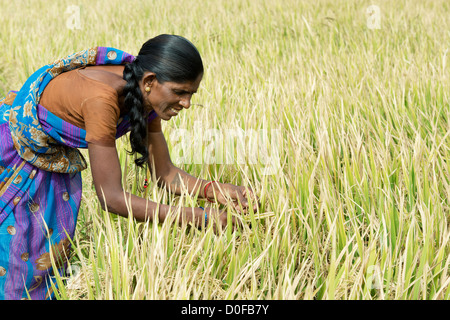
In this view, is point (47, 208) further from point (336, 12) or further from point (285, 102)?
point (336, 12)

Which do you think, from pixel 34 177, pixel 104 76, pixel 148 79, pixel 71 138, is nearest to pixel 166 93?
pixel 148 79

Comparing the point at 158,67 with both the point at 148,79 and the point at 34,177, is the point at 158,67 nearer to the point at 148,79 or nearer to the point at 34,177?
the point at 148,79

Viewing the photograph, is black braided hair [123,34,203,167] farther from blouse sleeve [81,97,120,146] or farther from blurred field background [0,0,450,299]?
blurred field background [0,0,450,299]

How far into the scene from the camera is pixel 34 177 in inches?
57.1

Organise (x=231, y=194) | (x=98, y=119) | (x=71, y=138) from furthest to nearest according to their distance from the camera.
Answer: (x=231, y=194) → (x=71, y=138) → (x=98, y=119)

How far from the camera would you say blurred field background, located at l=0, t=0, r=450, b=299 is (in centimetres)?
121

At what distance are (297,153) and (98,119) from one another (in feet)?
2.07

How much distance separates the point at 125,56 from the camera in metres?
1.46

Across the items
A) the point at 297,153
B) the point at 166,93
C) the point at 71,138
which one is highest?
the point at 166,93

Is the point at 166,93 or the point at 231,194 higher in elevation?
the point at 166,93

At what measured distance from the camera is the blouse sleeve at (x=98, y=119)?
1287 millimetres

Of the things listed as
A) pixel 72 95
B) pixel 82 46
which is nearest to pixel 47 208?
pixel 72 95

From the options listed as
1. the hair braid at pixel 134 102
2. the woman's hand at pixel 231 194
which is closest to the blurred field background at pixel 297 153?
the woman's hand at pixel 231 194

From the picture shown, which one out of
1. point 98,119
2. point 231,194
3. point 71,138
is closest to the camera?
point 98,119
